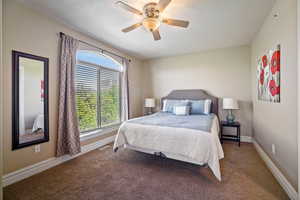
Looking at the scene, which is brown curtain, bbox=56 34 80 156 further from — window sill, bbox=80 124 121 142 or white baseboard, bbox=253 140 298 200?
white baseboard, bbox=253 140 298 200

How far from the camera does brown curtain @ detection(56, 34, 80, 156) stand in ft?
8.38

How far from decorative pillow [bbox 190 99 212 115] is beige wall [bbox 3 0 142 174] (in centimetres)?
322

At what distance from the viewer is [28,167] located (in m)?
2.16

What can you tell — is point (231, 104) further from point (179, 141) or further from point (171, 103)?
point (179, 141)

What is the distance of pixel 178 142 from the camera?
219 cm

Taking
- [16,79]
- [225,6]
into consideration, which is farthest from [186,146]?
[16,79]

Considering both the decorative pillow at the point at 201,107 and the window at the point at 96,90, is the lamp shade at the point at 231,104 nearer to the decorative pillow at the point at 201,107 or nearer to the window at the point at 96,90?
the decorative pillow at the point at 201,107

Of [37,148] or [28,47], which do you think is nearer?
[28,47]

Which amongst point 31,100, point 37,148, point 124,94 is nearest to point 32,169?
point 37,148

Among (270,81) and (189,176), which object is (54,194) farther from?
(270,81)

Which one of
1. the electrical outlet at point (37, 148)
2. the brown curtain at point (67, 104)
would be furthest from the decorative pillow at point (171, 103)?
the electrical outlet at point (37, 148)

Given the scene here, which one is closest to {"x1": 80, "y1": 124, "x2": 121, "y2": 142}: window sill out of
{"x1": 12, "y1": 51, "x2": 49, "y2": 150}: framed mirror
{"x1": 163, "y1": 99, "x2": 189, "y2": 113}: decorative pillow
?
{"x1": 12, "y1": 51, "x2": 49, "y2": 150}: framed mirror

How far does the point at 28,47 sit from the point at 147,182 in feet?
8.97

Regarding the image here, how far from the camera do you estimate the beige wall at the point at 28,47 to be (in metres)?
1.95
